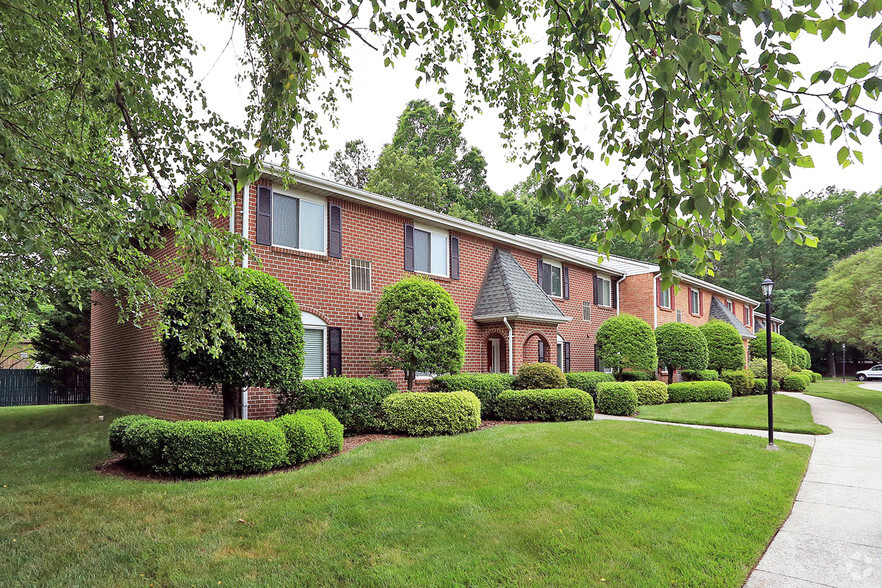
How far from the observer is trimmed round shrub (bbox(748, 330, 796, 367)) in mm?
30016

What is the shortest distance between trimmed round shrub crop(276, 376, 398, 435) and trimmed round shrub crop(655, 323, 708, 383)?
1540 centimetres

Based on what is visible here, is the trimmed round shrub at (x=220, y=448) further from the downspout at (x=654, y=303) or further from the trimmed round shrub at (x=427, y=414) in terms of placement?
the downspout at (x=654, y=303)

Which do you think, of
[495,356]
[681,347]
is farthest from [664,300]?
[495,356]

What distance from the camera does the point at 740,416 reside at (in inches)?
562

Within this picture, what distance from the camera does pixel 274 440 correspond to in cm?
710

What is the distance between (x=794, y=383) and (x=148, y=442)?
30.4m

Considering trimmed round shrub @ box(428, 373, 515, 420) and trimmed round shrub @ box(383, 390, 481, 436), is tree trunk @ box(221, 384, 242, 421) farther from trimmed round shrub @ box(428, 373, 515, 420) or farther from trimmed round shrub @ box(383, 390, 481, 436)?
trimmed round shrub @ box(428, 373, 515, 420)

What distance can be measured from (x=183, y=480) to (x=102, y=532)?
1.82m

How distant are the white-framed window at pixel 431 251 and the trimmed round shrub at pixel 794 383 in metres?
22.7

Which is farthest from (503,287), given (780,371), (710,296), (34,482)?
(710,296)

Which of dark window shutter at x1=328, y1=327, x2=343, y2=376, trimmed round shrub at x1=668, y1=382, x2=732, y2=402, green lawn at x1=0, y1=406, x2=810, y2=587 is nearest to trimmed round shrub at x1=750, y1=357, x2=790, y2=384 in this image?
trimmed round shrub at x1=668, y1=382, x2=732, y2=402

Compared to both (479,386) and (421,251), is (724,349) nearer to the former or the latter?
(479,386)

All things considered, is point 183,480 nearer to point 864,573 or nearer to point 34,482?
point 34,482

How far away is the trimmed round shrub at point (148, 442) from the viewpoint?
6922mm
